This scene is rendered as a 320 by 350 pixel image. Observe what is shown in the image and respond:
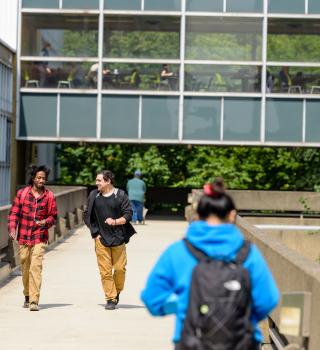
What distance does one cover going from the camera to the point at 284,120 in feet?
127

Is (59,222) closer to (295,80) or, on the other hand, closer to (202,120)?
(202,120)

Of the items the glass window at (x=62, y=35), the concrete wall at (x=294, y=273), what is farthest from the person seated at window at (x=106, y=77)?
the concrete wall at (x=294, y=273)

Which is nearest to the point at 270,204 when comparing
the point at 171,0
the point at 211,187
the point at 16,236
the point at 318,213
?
the point at 318,213

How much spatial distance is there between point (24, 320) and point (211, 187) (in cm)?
797

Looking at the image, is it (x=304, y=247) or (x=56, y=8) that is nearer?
(x=304, y=247)

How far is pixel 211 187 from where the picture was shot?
18.1 feet

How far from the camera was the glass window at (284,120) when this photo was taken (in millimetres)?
38500

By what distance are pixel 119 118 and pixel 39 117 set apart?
8.56ft

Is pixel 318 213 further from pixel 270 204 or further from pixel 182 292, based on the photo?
pixel 182 292

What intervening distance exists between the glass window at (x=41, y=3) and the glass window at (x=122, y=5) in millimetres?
1667

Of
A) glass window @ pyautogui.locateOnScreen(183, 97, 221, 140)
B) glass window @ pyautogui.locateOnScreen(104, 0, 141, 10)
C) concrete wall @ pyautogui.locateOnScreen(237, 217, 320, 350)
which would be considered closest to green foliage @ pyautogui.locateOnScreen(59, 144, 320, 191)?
glass window @ pyautogui.locateOnScreen(183, 97, 221, 140)

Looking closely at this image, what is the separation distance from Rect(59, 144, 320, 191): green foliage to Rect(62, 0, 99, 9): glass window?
13861mm

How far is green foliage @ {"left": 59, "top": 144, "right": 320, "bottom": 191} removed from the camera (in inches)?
2078

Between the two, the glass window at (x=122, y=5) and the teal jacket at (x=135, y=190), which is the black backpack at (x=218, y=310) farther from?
the glass window at (x=122, y=5)
